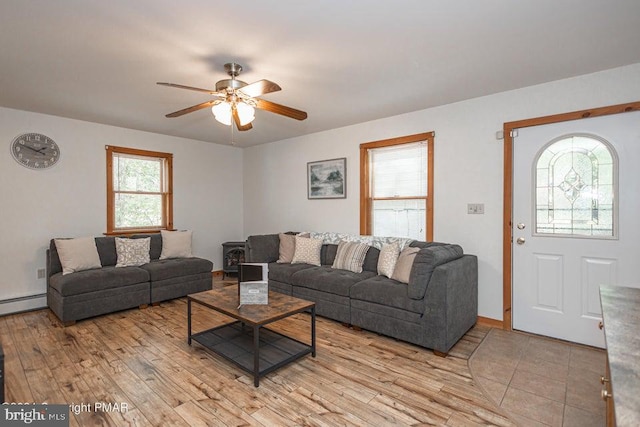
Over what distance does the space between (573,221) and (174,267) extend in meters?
4.58

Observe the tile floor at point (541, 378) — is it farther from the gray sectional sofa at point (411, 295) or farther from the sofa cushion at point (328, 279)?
the sofa cushion at point (328, 279)

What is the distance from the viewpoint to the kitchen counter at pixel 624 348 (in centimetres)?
79

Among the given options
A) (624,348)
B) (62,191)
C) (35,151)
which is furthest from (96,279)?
(624,348)

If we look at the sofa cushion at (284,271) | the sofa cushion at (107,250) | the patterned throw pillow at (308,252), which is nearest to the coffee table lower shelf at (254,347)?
the sofa cushion at (284,271)

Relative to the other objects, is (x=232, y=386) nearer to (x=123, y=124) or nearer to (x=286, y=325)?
(x=286, y=325)

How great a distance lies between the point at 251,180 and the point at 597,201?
200 inches

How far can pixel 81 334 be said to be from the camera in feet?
10.6

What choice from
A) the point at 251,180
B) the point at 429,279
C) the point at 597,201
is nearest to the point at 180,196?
the point at 251,180

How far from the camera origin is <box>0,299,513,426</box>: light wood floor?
77.9 inches

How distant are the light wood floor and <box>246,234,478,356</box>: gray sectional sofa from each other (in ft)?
0.51

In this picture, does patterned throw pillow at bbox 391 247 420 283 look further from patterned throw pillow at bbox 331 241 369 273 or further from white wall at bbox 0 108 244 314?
white wall at bbox 0 108 244 314

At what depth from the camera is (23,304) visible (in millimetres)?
3939

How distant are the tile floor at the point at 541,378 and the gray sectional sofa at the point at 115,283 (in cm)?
362

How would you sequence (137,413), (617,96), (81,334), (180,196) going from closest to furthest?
(137,413), (617,96), (81,334), (180,196)
